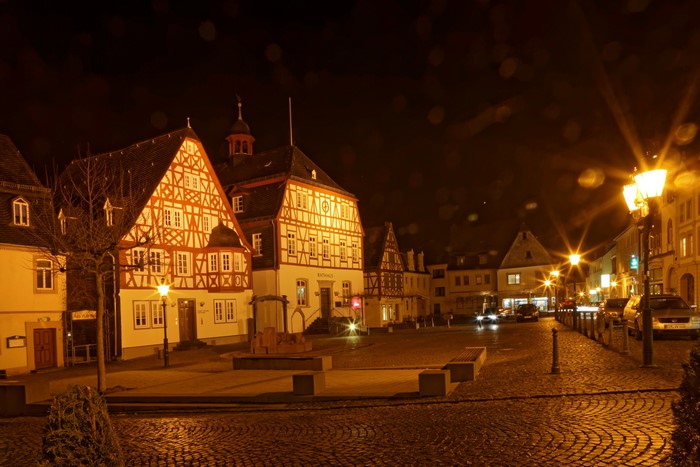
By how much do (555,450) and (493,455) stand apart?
2.93 ft

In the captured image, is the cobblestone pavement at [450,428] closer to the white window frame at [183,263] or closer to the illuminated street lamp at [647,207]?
the illuminated street lamp at [647,207]

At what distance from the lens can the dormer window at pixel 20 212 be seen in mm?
29422

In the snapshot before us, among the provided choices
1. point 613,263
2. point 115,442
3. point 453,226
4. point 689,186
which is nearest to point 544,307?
point 613,263

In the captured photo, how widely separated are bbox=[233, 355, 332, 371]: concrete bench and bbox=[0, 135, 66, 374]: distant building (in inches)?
386

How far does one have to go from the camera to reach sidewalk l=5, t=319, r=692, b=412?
1452 centimetres

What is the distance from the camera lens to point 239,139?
180 feet

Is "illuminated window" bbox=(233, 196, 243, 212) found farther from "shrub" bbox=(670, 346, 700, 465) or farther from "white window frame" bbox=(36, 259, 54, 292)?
"shrub" bbox=(670, 346, 700, 465)

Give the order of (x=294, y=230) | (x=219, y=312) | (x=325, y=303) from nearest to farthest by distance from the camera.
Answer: (x=219, y=312), (x=294, y=230), (x=325, y=303)

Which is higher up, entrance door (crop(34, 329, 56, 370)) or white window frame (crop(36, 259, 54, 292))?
white window frame (crop(36, 259, 54, 292))

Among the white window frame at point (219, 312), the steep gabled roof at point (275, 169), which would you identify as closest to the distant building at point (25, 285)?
the white window frame at point (219, 312)

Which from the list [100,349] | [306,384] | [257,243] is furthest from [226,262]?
[306,384]

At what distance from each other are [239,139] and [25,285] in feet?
92.7

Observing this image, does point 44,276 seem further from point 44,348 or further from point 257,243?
point 257,243

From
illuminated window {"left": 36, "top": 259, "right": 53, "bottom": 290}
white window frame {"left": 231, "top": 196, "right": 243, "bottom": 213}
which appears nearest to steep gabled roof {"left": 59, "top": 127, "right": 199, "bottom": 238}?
illuminated window {"left": 36, "top": 259, "right": 53, "bottom": 290}
